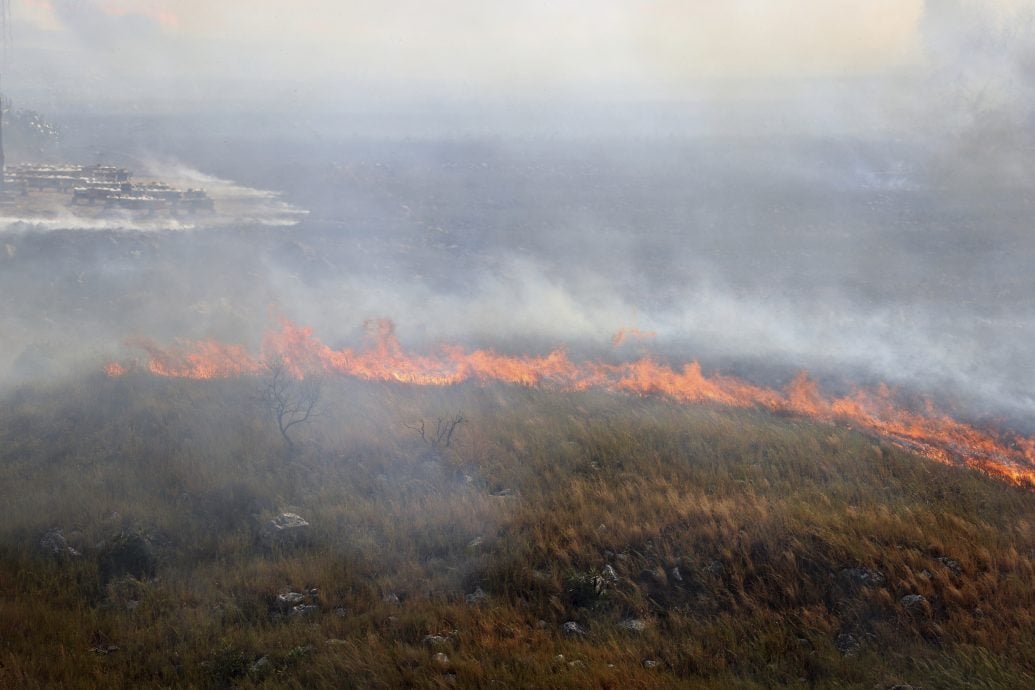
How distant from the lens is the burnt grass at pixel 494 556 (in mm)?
7125

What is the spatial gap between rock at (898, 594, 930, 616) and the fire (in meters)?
7.09

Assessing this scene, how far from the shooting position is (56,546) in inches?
369

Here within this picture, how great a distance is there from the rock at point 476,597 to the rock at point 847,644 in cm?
381

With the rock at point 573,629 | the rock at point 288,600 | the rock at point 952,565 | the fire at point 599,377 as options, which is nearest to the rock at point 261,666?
the rock at point 288,600

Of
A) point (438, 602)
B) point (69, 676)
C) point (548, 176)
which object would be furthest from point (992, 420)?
point (548, 176)

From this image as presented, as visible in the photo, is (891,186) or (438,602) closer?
(438,602)

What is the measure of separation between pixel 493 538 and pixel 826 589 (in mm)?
4086

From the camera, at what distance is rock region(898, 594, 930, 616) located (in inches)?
312

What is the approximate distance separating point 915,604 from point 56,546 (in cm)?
1038

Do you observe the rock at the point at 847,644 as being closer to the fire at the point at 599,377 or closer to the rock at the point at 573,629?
the rock at the point at 573,629

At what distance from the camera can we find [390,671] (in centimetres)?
686

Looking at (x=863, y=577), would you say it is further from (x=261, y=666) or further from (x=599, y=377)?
(x=599, y=377)

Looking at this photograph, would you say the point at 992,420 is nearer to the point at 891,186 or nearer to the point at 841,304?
the point at 841,304

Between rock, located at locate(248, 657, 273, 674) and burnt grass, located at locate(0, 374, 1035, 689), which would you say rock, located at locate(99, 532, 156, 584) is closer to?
burnt grass, located at locate(0, 374, 1035, 689)
